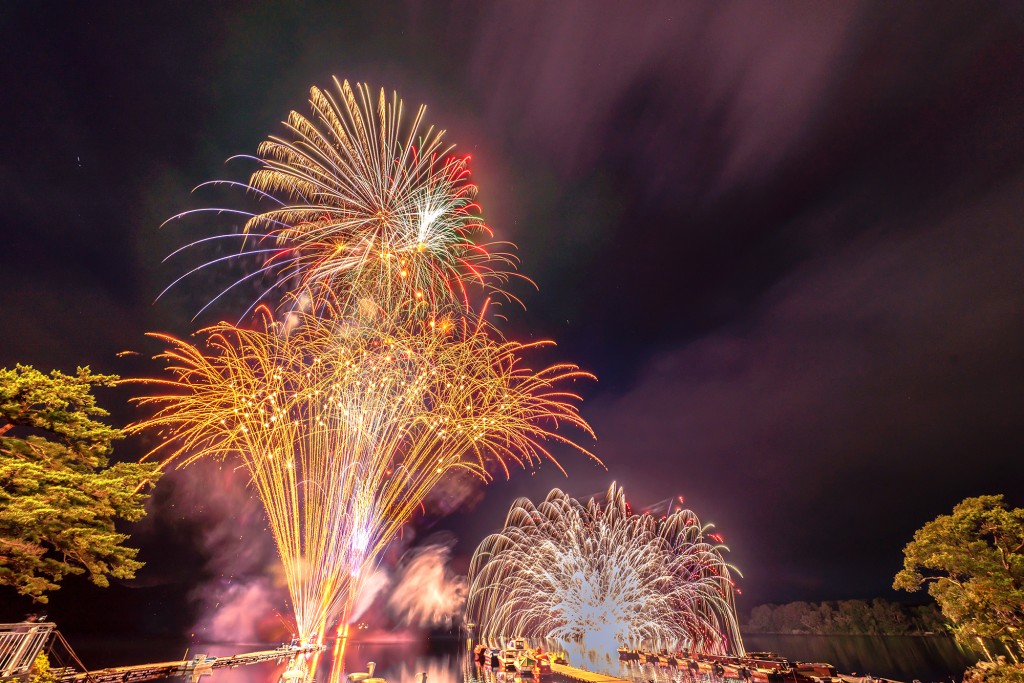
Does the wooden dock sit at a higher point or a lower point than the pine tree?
lower

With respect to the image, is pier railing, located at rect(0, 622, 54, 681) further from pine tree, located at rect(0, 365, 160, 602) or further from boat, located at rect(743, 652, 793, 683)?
boat, located at rect(743, 652, 793, 683)

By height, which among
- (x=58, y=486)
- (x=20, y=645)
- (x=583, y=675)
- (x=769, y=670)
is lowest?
(x=20, y=645)

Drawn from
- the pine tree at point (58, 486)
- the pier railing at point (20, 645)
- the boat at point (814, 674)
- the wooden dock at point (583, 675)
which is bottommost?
the pier railing at point (20, 645)

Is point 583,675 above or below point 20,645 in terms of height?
above

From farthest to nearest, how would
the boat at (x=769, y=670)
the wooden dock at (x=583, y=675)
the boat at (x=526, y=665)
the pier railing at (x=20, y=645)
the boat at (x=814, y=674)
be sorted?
the boat at (x=526, y=665) → the boat at (x=769, y=670) → the boat at (x=814, y=674) → the wooden dock at (x=583, y=675) → the pier railing at (x=20, y=645)

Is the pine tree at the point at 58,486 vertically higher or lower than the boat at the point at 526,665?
higher

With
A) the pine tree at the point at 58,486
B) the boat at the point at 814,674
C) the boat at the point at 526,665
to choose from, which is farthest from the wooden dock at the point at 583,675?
the pine tree at the point at 58,486

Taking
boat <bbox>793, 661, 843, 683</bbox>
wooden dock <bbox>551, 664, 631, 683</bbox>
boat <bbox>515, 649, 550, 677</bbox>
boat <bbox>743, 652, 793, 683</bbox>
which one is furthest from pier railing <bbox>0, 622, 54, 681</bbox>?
boat <bbox>793, 661, 843, 683</bbox>

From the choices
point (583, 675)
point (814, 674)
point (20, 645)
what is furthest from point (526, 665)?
point (20, 645)

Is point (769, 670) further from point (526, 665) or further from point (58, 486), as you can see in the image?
point (58, 486)

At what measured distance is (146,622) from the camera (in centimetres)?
15925

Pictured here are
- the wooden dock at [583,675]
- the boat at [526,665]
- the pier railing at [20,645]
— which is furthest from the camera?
the boat at [526,665]

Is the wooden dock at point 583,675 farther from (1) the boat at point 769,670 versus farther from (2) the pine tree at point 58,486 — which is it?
(2) the pine tree at point 58,486

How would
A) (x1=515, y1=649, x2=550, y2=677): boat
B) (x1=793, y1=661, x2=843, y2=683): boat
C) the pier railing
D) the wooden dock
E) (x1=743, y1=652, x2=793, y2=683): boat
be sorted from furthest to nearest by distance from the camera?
(x1=515, y1=649, x2=550, y2=677): boat → (x1=743, y1=652, x2=793, y2=683): boat → (x1=793, y1=661, x2=843, y2=683): boat → the wooden dock → the pier railing
